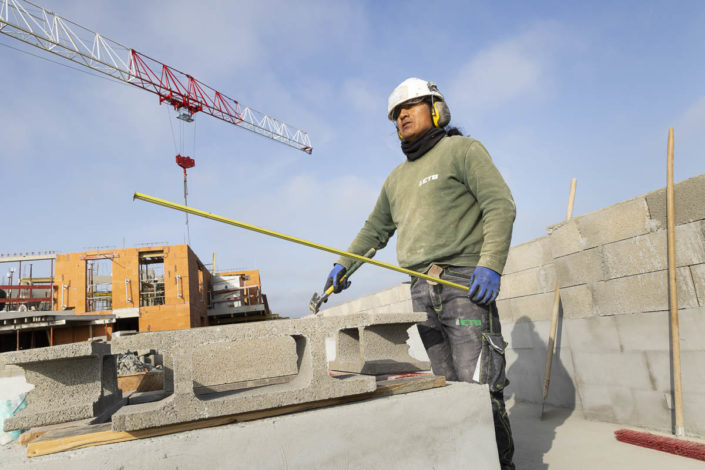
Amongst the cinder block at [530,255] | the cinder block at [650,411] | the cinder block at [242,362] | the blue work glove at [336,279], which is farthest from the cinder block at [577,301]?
the cinder block at [242,362]

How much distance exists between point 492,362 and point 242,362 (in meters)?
1.42

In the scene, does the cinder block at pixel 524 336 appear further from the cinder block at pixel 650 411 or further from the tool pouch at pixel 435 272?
the tool pouch at pixel 435 272

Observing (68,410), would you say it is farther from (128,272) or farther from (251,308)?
(251,308)

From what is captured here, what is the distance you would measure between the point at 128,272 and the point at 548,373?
27011mm

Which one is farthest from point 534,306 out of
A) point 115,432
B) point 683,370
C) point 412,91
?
point 115,432

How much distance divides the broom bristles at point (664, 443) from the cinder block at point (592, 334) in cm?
73

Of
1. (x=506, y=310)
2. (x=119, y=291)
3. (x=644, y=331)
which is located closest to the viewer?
(x=644, y=331)

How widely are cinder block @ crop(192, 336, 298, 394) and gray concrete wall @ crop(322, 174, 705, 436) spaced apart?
2.68m

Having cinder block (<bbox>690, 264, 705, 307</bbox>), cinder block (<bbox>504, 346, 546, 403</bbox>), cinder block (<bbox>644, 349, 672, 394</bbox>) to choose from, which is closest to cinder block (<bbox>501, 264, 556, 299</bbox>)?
cinder block (<bbox>504, 346, 546, 403</bbox>)

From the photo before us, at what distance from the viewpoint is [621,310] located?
11.3ft

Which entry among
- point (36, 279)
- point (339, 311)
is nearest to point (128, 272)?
point (36, 279)

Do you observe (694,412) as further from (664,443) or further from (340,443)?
(340,443)

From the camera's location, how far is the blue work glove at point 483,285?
2031 millimetres

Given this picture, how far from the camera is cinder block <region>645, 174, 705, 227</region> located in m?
2.83
